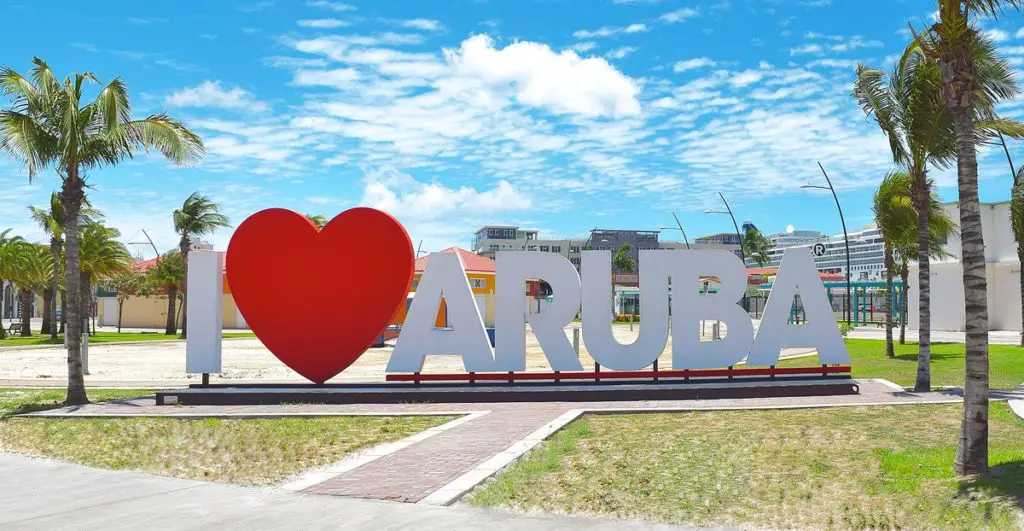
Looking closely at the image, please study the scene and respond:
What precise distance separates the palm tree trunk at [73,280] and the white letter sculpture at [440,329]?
21.3 feet

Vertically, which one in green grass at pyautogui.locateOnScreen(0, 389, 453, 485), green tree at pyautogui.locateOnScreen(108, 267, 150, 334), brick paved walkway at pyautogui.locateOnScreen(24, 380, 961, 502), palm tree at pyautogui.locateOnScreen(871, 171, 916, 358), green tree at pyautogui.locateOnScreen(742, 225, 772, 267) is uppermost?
green tree at pyautogui.locateOnScreen(742, 225, 772, 267)

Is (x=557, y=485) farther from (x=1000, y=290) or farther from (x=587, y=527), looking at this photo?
(x=1000, y=290)

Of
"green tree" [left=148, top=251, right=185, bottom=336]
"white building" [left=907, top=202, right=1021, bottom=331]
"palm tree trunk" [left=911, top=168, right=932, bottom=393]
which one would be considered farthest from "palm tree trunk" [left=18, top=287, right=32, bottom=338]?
"white building" [left=907, top=202, right=1021, bottom=331]

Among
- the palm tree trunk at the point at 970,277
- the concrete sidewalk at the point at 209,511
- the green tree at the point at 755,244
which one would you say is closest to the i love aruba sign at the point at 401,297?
the palm tree trunk at the point at 970,277

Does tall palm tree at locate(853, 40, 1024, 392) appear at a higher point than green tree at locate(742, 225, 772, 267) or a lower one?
lower

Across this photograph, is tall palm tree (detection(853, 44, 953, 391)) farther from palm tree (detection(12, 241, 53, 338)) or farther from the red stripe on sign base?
palm tree (detection(12, 241, 53, 338))

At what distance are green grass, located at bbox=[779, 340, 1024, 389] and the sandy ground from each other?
13.4ft

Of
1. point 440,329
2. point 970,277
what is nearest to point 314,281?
point 440,329

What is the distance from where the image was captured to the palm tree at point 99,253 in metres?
48.6

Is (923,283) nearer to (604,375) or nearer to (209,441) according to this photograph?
(604,375)

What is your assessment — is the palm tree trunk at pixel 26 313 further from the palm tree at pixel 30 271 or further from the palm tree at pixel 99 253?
the palm tree at pixel 99 253

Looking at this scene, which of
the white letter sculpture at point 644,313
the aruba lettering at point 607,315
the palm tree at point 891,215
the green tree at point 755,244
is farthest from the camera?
the green tree at point 755,244

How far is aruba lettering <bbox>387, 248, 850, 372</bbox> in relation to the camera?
1708 cm

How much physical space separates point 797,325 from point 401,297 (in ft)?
29.0
